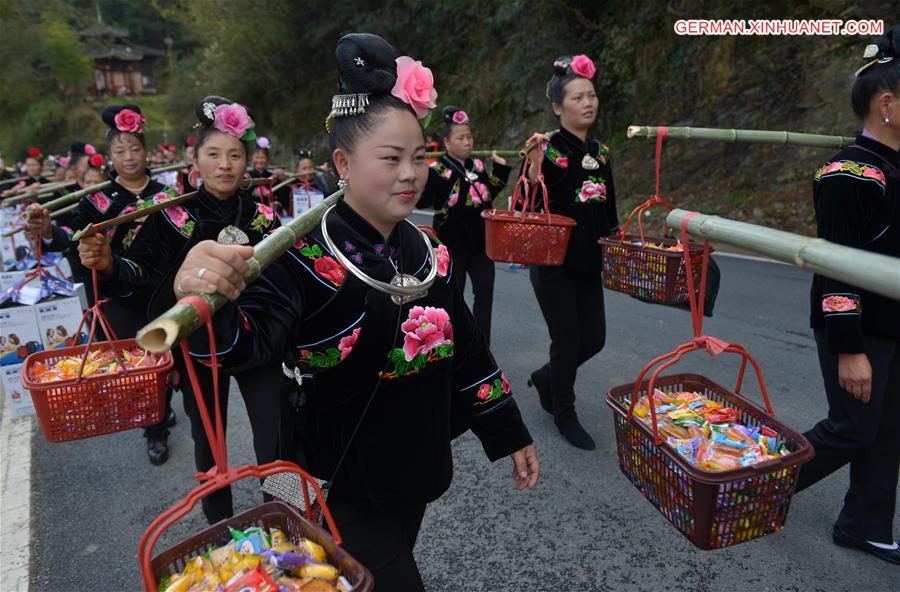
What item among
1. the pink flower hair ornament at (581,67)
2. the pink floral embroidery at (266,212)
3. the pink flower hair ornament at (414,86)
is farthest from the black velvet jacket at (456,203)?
the pink flower hair ornament at (414,86)

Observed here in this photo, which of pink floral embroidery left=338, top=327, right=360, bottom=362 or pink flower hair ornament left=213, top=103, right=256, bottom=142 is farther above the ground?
pink flower hair ornament left=213, top=103, right=256, bottom=142

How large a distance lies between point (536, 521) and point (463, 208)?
2837mm

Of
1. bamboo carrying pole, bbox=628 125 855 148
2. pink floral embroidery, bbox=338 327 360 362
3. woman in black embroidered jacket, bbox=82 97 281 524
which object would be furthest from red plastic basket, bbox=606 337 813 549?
woman in black embroidered jacket, bbox=82 97 281 524

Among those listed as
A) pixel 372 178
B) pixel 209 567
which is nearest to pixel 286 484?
pixel 209 567

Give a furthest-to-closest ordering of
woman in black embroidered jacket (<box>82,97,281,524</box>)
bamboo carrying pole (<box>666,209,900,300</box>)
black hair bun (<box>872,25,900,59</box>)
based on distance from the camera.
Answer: woman in black embroidered jacket (<box>82,97,281,524</box>)
black hair bun (<box>872,25,900,59</box>)
bamboo carrying pole (<box>666,209,900,300</box>)

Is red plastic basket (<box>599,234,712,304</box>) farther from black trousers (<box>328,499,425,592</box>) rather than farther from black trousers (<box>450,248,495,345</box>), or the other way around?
black trousers (<box>328,499,425,592</box>)

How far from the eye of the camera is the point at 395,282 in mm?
1928

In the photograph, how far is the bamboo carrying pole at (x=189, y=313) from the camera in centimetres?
111

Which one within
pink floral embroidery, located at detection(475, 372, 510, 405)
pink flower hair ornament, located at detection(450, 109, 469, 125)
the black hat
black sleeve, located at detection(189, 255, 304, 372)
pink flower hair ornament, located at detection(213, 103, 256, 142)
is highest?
the black hat

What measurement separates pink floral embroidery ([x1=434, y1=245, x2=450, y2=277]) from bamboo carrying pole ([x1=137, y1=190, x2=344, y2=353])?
509mm

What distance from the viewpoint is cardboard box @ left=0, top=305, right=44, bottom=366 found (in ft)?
13.9

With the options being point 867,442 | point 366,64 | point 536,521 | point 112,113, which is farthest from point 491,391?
point 112,113

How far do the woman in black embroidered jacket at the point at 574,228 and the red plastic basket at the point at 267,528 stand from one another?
2.74 metres

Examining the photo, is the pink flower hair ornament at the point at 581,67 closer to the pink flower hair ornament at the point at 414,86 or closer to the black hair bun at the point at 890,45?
the black hair bun at the point at 890,45
